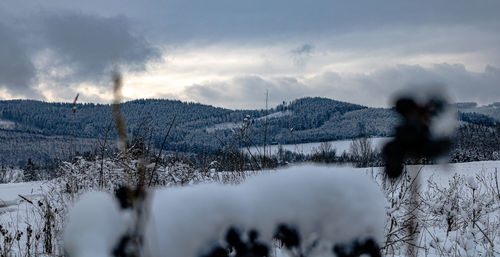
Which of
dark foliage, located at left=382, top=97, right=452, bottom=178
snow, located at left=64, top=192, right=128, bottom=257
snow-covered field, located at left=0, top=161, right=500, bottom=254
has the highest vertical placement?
dark foliage, located at left=382, top=97, right=452, bottom=178

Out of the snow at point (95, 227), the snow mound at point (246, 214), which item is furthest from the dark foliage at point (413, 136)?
the snow at point (95, 227)

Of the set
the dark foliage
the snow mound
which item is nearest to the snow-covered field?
Answer: the dark foliage

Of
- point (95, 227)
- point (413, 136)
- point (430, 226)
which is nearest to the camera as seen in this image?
point (95, 227)

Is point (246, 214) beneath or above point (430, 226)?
above

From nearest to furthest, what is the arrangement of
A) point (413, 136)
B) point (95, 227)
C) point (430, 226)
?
point (95, 227) → point (413, 136) → point (430, 226)

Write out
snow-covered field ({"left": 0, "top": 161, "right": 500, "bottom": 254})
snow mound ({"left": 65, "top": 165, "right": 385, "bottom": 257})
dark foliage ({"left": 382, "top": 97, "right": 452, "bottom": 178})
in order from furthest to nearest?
snow-covered field ({"left": 0, "top": 161, "right": 500, "bottom": 254})
dark foliage ({"left": 382, "top": 97, "right": 452, "bottom": 178})
snow mound ({"left": 65, "top": 165, "right": 385, "bottom": 257})

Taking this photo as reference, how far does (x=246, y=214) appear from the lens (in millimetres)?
728

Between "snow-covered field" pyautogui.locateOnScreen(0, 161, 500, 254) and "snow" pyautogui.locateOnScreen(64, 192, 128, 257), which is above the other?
"snow" pyautogui.locateOnScreen(64, 192, 128, 257)

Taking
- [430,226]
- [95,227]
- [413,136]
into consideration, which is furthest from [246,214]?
[430,226]

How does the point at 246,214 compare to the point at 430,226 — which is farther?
the point at 430,226

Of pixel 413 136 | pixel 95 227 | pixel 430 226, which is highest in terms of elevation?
pixel 413 136

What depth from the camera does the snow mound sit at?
69 centimetres

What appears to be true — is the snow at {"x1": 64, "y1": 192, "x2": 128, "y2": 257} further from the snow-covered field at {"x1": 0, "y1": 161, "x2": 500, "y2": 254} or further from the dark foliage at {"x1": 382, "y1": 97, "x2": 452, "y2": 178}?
the snow-covered field at {"x1": 0, "y1": 161, "x2": 500, "y2": 254}

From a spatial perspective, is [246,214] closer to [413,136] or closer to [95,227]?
[95,227]
